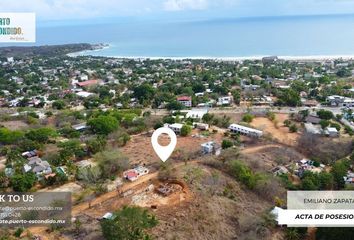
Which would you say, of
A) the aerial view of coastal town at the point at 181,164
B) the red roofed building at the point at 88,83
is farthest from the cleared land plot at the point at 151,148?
the red roofed building at the point at 88,83

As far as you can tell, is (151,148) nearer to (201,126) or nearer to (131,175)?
(131,175)

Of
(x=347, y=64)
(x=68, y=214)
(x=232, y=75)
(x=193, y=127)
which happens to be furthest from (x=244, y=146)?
(x=347, y=64)

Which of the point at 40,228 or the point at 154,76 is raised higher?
Result: the point at 154,76

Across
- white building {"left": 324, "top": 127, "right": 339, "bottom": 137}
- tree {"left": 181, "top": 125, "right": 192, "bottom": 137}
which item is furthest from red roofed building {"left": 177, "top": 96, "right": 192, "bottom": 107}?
white building {"left": 324, "top": 127, "right": 339, "bottom": 137}

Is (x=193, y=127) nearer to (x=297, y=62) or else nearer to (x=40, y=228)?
(x=40, y=228)

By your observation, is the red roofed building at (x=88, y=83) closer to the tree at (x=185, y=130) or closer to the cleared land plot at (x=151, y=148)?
the cleared land plot at (x=151, y=148)

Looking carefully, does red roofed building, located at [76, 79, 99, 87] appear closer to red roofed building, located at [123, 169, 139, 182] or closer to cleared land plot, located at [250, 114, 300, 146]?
cleared land plot, located at [250, 114, 300, 146]
